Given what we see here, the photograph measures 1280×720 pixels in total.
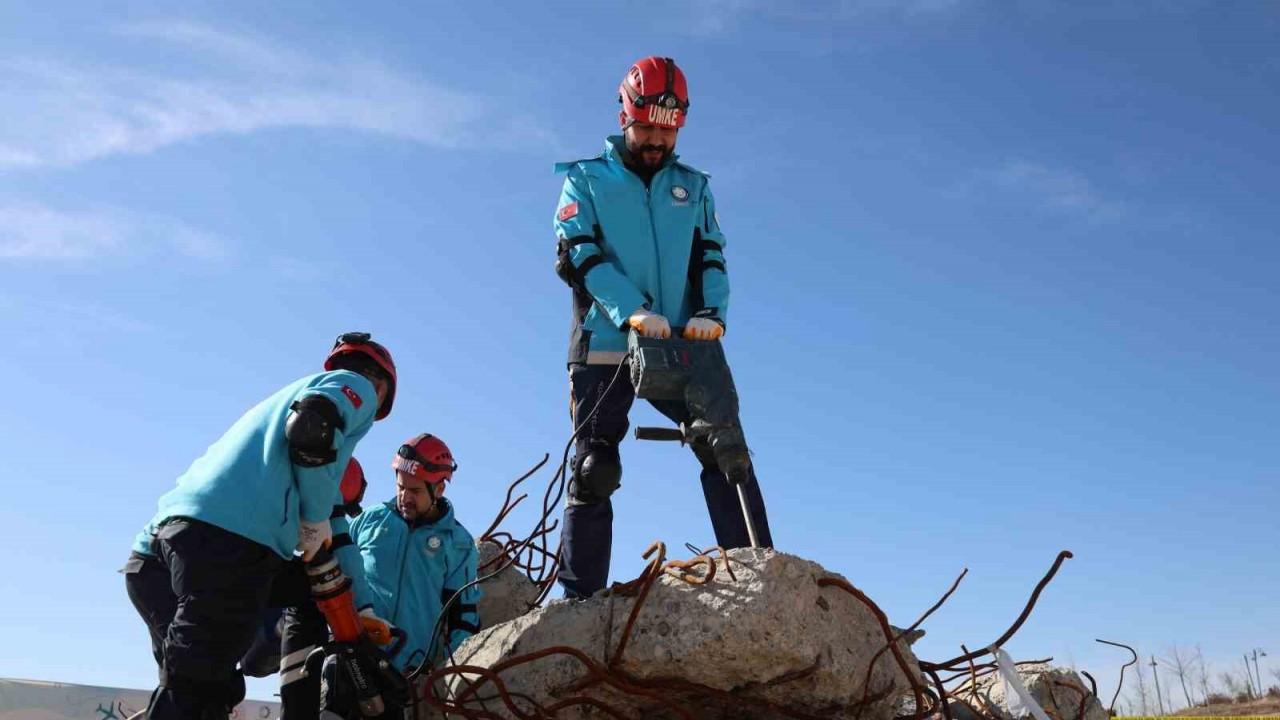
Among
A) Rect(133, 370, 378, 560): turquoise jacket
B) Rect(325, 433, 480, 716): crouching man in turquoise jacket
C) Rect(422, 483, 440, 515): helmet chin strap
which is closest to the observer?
Rect(133, 370, 378, 560): turquoise jacket

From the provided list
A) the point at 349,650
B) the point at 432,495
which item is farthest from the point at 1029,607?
the point at 432,495

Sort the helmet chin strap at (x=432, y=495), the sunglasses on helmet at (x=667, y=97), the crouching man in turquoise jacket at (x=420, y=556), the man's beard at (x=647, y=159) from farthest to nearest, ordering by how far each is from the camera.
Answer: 1. the helmet chin strap at (x=432, y=495)
2. the crouching man in turquoise jacket at (x=420, y=556)
3. the man's beard at (x=647, y=159)
4. the sunglasses on helmet at (x=667, y=97)

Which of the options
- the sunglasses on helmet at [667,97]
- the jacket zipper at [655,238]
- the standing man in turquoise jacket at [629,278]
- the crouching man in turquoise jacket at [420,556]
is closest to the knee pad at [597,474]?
the standing man in turquoise jacket at [629,278]

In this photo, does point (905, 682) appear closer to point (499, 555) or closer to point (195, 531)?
point (195, 531)

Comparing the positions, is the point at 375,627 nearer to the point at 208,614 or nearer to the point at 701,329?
the point at 208,614

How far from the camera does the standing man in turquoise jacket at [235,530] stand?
10.7ft

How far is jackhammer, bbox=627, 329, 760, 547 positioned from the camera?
3.98 metres

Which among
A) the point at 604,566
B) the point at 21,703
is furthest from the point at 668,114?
the point at 21,703

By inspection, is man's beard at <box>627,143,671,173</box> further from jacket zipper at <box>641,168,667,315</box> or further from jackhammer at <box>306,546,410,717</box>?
jackhammer at <box>306,546,410,717</box>

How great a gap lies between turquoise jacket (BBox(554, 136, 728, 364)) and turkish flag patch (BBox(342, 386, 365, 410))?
3.27 feet

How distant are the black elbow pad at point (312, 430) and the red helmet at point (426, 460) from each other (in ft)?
6.15

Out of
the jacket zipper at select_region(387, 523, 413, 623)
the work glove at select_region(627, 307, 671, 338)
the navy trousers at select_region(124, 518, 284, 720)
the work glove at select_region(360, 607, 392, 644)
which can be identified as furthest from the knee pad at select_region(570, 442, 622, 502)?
the jacket zipper at select_region(387, 523, 413, 623)

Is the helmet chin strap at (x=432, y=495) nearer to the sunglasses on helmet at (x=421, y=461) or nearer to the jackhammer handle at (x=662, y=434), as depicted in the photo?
the sunglasses on helmet at (x=421, y=461)

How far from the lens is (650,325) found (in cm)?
411
